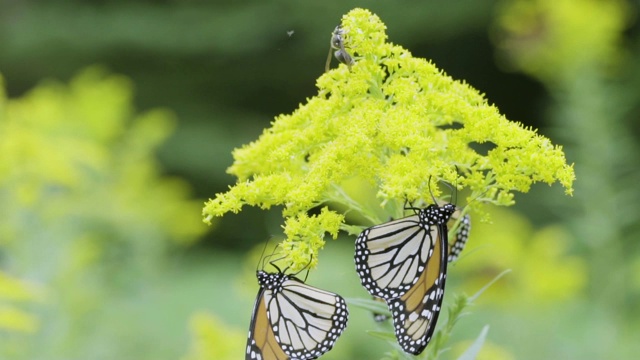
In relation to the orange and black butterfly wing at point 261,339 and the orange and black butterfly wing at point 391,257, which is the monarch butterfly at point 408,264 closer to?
the orange and black butterfly wing at point 391,257

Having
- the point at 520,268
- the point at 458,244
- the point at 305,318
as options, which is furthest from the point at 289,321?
the point at 520,268

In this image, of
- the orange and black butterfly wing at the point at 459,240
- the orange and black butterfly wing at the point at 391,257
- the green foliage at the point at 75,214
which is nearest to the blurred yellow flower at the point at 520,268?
the green foliage at the point at 75,214

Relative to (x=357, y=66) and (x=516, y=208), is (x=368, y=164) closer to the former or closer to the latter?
(x=357, y=66)

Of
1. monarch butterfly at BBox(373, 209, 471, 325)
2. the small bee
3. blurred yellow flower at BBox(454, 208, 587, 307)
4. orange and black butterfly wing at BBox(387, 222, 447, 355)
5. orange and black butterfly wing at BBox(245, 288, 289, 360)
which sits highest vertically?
blurred yellow flower at BBox(454, 208, 587, 307)

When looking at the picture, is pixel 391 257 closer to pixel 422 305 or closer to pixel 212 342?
pixel 422 305

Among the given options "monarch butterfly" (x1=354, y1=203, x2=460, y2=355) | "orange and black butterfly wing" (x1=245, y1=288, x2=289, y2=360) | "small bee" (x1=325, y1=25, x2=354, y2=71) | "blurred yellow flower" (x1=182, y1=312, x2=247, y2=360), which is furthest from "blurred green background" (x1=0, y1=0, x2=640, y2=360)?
"small bee" (x1=325, y1=25, x2=354, y2=71)

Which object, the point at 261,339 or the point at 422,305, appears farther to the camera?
the point at 261,339

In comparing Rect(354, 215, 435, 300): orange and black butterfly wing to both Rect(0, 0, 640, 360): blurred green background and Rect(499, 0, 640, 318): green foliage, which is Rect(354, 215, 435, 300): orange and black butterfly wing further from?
Rect(499, 0, 640, 318): green foliage
